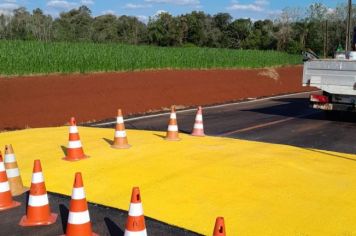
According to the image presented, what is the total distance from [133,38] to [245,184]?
188ft

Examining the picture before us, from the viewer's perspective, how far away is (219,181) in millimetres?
6754

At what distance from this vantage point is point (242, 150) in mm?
8969

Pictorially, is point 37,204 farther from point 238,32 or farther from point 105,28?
point 238,32

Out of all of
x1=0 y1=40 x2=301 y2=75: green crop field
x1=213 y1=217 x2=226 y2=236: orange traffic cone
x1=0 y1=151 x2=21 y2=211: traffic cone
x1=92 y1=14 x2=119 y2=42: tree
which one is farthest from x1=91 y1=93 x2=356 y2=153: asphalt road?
x1=92 y1=14 x2=119 y2=42: tree

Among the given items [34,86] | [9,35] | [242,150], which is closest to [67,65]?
[34,86]

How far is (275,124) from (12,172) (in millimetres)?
8175

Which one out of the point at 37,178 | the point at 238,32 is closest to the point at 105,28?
the point at 238,32

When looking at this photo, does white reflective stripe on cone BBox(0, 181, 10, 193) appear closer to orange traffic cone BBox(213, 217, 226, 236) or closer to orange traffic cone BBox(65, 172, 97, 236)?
orange traffic cone BBox(65, 172, 97, 236)

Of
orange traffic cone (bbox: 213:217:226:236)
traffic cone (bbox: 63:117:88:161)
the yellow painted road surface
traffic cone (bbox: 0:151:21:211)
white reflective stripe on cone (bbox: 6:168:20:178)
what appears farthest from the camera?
traffic cone (bbox: 63:117:88:161)

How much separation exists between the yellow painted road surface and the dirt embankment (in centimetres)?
461

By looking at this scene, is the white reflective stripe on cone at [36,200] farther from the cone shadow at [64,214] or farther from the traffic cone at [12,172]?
the traffic cone at [12,172]

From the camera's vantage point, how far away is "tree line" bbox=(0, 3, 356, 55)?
47.6 m

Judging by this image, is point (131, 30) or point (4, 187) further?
point (131, 30)

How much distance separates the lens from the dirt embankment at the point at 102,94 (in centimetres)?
1461
